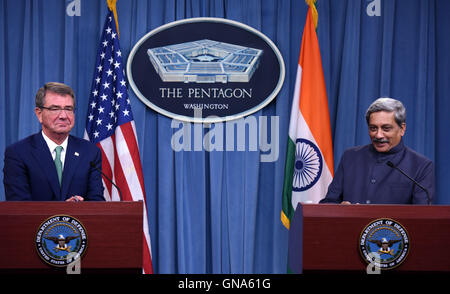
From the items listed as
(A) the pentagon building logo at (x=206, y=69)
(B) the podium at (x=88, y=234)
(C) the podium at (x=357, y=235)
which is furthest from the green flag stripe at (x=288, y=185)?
(B) the podium at (x=88, y=234)

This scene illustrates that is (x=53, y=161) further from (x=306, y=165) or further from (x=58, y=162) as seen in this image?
(x=306, y=165)

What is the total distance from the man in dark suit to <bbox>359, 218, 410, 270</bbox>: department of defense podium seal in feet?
5.04

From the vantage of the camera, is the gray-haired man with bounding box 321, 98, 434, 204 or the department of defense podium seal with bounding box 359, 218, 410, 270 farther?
the gray-haired man with bounding box 321, 98, 434, 204

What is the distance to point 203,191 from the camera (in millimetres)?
4527

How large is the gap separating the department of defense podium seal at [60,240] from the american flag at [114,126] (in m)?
2.05

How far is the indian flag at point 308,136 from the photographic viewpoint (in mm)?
4336

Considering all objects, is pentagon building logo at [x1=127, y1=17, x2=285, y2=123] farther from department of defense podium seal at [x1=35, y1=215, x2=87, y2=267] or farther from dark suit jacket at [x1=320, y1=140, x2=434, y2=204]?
department of defense podium seal at [x1=35, y1=215, x2=87, y2=267]

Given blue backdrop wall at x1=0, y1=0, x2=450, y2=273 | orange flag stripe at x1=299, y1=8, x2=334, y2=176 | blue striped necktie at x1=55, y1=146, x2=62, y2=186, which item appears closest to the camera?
blue striped necktie at x1=55, y1=146, x2=62, y2=186

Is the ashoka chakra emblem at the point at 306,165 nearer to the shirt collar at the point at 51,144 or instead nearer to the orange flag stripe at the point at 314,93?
the orange flag stripe at the point at 314,93

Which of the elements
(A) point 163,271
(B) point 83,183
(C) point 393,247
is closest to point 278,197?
(A) point 163,271

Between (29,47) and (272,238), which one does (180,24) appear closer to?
(29,47)

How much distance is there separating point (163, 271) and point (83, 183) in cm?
162

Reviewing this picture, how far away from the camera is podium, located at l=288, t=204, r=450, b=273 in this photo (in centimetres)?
225

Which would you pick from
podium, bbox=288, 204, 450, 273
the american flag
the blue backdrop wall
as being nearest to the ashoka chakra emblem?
the blue backdrop wall
